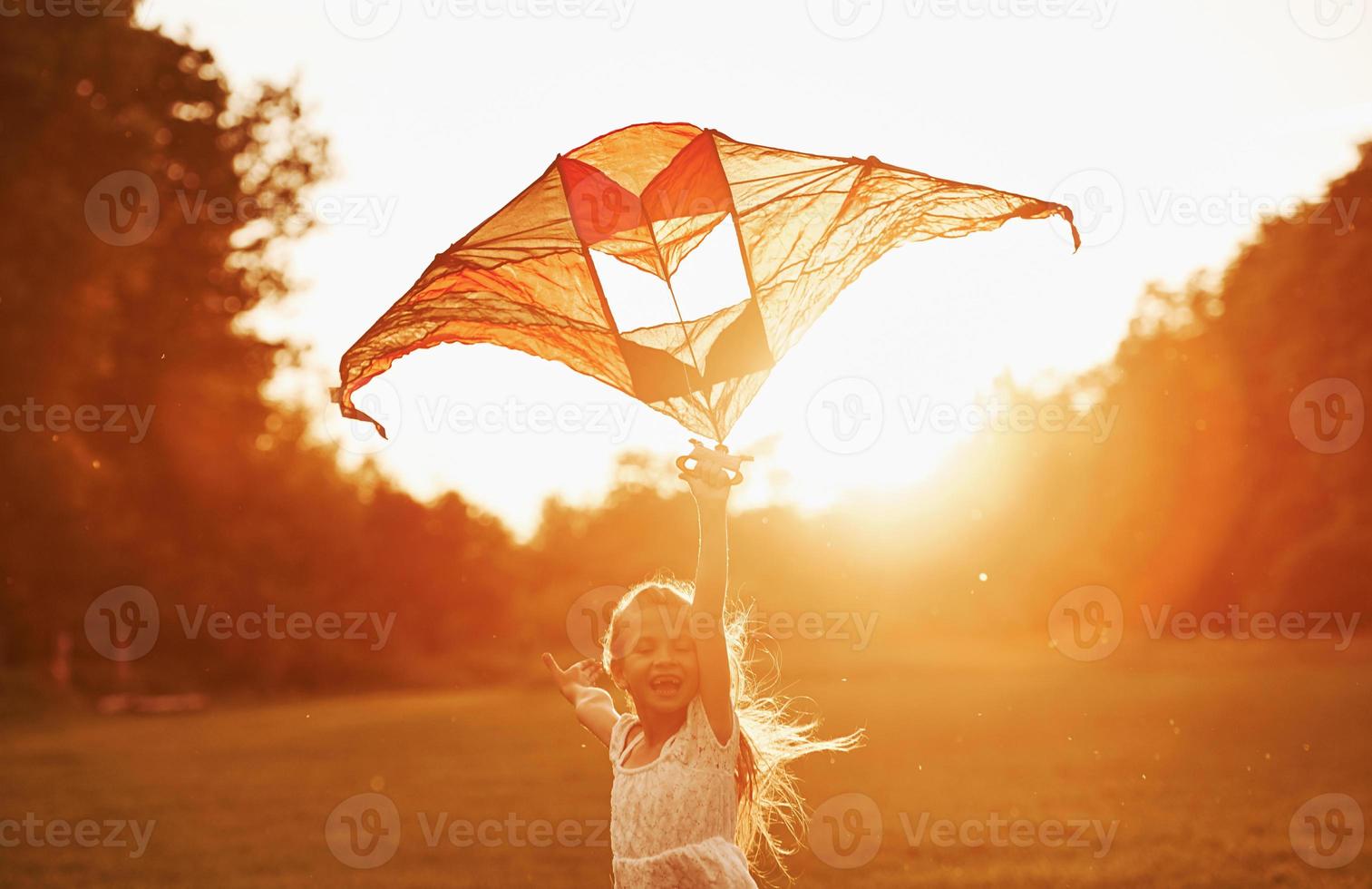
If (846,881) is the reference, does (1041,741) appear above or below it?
below

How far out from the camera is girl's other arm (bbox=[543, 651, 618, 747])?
5.33 meters

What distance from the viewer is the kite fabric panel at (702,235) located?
4.73 meters

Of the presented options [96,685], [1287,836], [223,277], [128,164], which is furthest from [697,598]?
[96,685]

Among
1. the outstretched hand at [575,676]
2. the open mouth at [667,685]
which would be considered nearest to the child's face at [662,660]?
the open mouth at [667,685]

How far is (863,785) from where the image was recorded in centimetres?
1466

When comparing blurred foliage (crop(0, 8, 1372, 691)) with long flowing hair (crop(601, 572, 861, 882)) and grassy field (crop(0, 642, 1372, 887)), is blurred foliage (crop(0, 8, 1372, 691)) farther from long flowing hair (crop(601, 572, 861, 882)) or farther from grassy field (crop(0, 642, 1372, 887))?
grassy field (crop(0, 642, 1372, 887))

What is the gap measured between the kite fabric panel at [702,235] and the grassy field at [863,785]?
5.86 metres

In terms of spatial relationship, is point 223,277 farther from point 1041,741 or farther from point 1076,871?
point 1076,871

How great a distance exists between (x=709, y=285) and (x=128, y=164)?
67.9ft

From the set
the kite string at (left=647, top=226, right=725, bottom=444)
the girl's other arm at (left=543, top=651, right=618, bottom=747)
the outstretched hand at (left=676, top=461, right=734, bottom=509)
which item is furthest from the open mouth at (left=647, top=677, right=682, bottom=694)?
the kite string at (left=647, top=226, right=725, bottom=444)

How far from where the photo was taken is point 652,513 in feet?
230

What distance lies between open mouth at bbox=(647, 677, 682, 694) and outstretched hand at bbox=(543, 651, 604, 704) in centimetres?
90

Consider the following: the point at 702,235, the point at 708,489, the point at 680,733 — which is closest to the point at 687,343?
the point at 702,235

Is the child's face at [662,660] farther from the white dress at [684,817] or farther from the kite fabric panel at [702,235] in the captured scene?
the kite fabric panel at [702,235]
